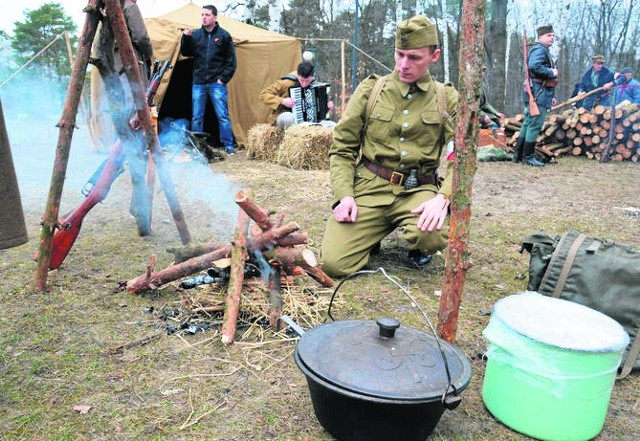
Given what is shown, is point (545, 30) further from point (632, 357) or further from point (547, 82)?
point (632, 357)

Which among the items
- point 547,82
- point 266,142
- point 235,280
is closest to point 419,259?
point 235,280

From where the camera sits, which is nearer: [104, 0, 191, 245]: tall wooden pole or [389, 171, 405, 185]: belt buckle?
[104, 0, 191, 245]: tall wooden pole

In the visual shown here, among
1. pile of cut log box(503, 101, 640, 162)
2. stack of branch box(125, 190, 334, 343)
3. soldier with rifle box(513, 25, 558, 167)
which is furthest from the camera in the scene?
pile of cut log box(503, 101, 640, 162)

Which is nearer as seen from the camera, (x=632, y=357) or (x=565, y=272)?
(x=632, y=357)

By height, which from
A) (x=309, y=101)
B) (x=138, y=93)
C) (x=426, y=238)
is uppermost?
(x=138, y=93)

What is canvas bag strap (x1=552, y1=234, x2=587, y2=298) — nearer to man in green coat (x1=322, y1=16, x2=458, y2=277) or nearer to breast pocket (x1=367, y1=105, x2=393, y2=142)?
man in green coat (x1=322, y1=16, x2=458, y2=277)

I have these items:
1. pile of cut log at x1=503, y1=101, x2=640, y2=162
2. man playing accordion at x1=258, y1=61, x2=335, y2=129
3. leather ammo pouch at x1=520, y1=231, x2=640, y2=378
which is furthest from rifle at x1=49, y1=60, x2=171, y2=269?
pile of cut log at x1=503, y1=101, x2=640, y2=162

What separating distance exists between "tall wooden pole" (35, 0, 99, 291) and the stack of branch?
0.55 meters

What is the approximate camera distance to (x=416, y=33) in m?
3.22

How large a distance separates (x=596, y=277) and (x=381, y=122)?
1.75 meters

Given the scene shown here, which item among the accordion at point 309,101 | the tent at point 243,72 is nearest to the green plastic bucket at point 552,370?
the accordion at point 309,101

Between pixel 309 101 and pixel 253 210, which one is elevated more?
pixel 309 101

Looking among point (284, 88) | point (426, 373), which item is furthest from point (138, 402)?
point (284, 88)

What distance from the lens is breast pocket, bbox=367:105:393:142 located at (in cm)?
356
